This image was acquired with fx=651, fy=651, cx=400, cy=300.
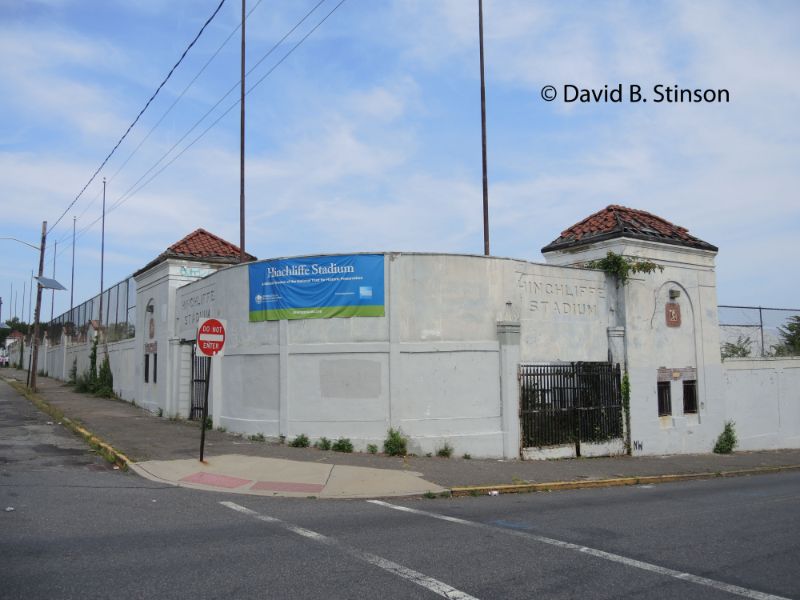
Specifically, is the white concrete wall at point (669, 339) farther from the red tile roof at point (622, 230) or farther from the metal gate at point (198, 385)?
the metal gate at point (198, 385)

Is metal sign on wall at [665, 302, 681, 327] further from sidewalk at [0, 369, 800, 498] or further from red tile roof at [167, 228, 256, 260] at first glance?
red tile roof at [167, 228, 256, 260]

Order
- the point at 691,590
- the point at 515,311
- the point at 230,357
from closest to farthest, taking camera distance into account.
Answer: the point at 691,590 → the point at 515,311 → the point at 230,357

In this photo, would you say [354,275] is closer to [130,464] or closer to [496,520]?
[130,464]

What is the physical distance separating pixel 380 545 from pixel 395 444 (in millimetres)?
7104

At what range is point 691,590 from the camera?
19.6 ft

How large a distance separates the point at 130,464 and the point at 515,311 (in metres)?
9.24

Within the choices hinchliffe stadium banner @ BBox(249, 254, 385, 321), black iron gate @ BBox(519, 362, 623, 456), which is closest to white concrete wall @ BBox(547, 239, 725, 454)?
black iron gate @ BBox(519, 362, 623, 456)

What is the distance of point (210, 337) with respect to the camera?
41.8 ft

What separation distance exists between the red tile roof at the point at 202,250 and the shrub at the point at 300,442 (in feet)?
28.2

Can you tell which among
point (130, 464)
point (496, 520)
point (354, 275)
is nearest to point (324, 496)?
point (496, 520)

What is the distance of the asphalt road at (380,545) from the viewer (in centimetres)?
585

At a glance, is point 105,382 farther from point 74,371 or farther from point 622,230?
point 622,230

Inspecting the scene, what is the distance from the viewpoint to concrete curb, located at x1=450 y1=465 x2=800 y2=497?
11.5 metres

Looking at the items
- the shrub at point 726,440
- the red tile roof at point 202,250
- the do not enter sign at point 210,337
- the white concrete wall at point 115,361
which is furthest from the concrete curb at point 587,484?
the white concrete wall at point 115,361
